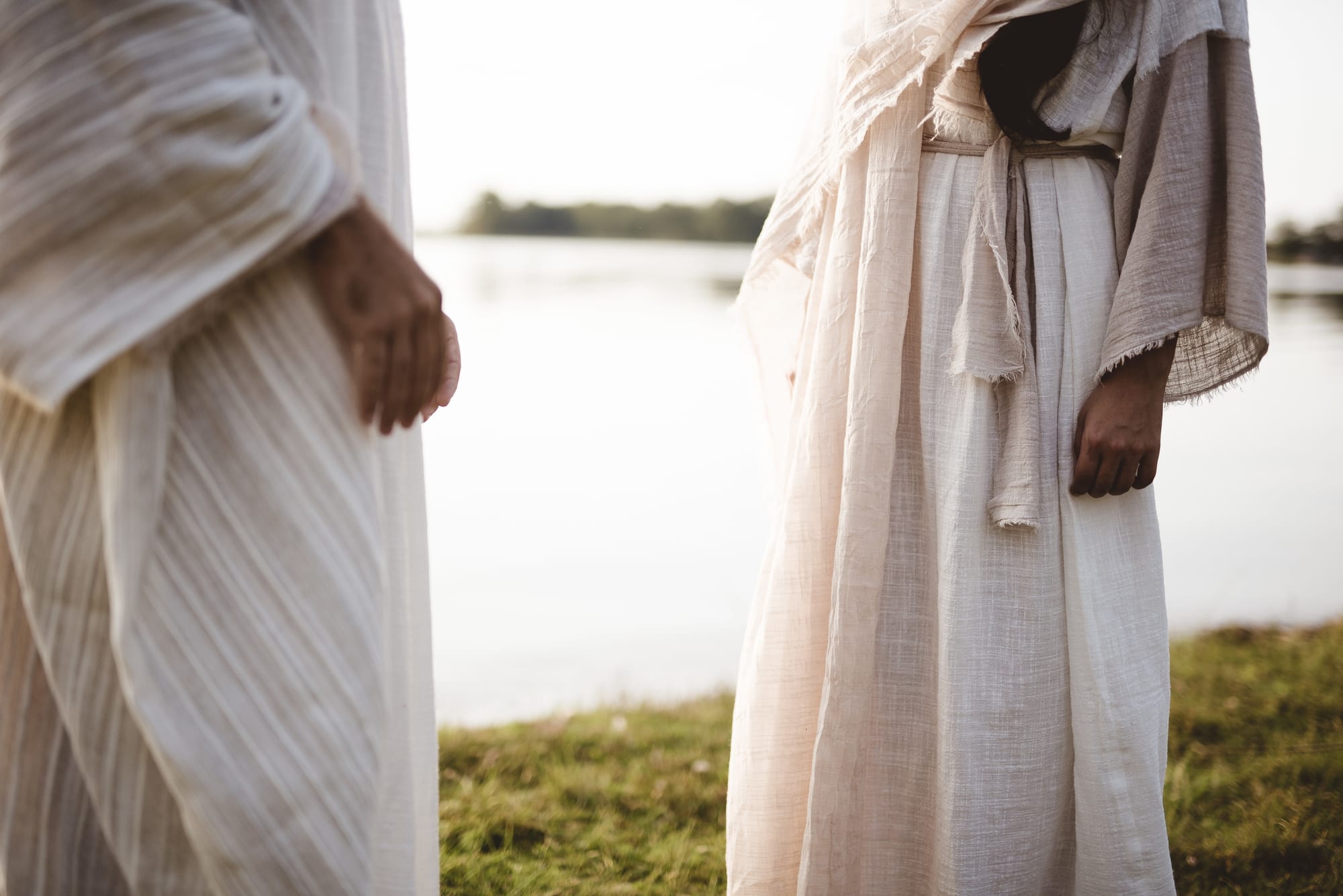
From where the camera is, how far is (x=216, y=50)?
3.13 ft

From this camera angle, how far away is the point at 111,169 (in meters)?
0.93

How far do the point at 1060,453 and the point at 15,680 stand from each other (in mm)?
1397

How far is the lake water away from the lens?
4.46 m

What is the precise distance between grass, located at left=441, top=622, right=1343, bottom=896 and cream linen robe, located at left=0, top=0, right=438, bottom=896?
1318 mm

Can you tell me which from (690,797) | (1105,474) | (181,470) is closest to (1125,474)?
(1105,474)

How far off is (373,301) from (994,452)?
40.6 inches

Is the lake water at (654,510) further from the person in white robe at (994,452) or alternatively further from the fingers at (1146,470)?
the fingers at (1146,470)

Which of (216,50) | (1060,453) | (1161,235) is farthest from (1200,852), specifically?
(216,50)

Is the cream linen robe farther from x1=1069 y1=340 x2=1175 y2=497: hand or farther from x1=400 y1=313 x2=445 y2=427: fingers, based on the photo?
x1=1069 y1=340 x2=1175 y2=497: hand

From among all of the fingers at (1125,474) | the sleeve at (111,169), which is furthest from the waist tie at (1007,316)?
the sleeve at (111,169)

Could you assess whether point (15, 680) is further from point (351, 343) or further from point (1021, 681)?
point (1021, 681)

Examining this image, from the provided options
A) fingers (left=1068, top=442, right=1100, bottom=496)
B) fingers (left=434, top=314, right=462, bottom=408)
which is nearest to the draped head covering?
fingers (left=1068, top=442, right=1100, bottom=496)

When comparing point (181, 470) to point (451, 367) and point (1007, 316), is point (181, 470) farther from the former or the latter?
point (1007, 316)

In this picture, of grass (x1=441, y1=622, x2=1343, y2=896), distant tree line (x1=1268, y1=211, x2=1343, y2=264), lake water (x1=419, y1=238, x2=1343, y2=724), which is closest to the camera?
grass (x1=441, y1=622, x2=1343, y2=896)
